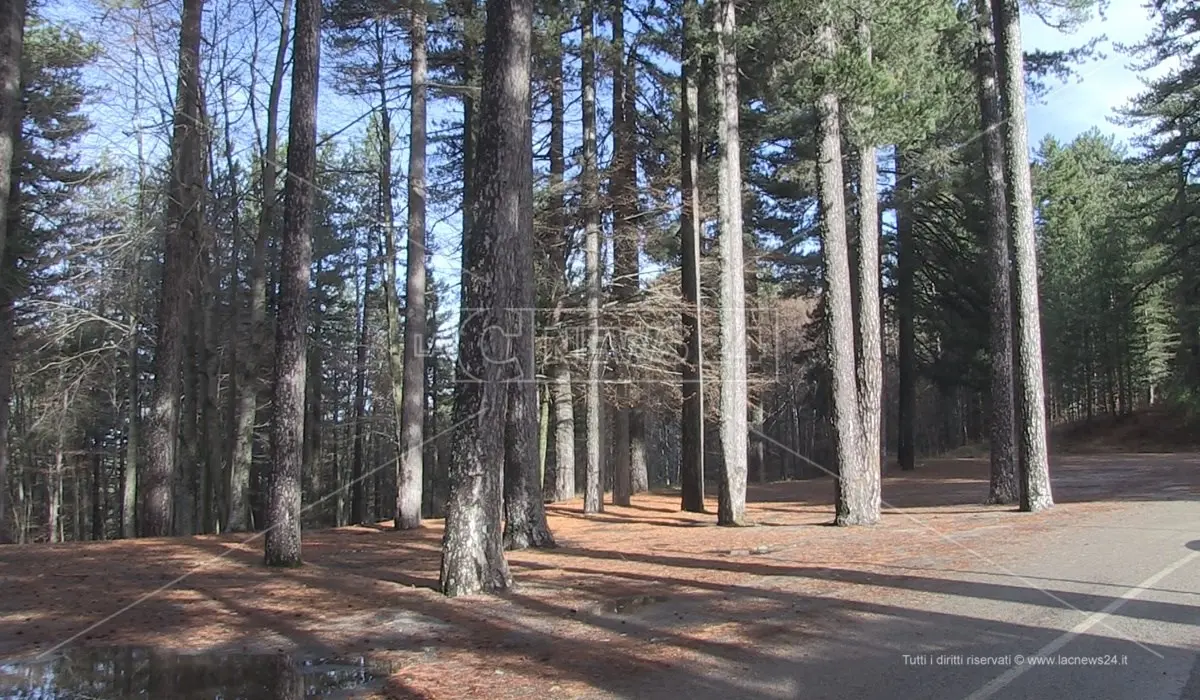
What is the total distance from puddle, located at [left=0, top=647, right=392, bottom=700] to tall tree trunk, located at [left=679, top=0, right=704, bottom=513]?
12.1 m

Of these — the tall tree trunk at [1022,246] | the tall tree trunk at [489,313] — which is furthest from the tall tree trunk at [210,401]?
the tall tree trunk at [1022,246]

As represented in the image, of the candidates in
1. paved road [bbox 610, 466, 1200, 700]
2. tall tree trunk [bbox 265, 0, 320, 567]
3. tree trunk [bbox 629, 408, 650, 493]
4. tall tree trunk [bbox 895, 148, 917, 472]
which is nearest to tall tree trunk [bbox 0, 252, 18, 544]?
tall tree trunk [bbox 265, 0, 320, 567]

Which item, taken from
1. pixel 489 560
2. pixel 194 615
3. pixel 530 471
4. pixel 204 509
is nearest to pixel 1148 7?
pixel 530 471

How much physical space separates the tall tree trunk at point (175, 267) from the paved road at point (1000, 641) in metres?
14.2

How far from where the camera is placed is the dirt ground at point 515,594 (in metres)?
6.37

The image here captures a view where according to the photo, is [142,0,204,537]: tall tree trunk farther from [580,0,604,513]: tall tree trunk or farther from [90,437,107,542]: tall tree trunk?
[90,437,107,542]: tall tree trunk

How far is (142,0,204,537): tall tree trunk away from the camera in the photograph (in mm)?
16375

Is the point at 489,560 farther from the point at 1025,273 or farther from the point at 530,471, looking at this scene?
the point at 1025,273

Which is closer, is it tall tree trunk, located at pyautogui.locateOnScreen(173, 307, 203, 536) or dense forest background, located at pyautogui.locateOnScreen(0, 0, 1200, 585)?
dense forest background, located at pyautogui.locateOnScreen(0, 0, 1200, 585)

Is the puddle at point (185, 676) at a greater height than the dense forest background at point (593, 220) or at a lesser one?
lesser

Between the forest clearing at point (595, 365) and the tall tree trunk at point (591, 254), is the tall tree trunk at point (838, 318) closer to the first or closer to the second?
the forest clearing at point (595, 365)

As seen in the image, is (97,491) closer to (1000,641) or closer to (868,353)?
(868,353)

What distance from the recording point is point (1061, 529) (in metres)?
12.0

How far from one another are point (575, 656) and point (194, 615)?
4329 mm
